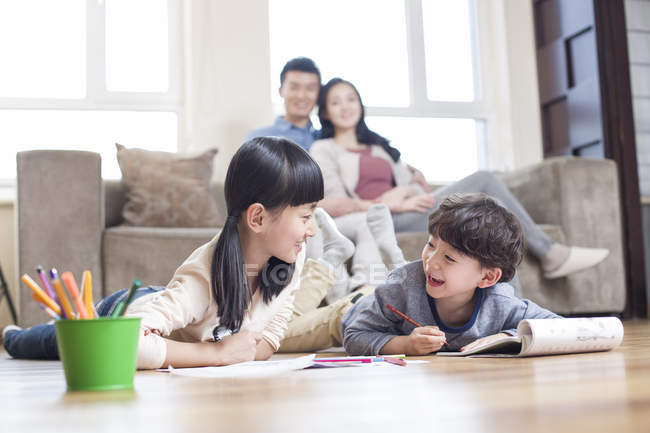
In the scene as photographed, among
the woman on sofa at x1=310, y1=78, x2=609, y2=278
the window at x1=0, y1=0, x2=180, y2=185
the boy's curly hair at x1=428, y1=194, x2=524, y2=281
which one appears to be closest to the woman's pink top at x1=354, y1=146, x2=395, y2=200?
the woman on sofa at x1=310, y1=78, x2=609, y2=278

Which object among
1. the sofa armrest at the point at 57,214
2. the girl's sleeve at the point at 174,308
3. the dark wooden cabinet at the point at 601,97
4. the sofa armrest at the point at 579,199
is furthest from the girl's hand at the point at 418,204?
the girl's sleeve at the point at 174,308

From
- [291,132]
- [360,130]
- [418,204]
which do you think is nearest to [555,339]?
[418,204]

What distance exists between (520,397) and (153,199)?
2428 mm

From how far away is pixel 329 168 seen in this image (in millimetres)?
2908

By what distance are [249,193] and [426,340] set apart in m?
0.42

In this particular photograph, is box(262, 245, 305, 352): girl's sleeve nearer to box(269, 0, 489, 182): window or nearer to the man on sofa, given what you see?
the man on sofa

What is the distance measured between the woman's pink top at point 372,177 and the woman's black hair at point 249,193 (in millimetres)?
1654

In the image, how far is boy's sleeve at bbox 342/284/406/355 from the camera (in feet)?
4.85

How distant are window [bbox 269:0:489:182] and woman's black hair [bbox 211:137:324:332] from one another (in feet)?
9.80

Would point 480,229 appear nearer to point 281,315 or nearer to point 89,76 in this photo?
point 281,315

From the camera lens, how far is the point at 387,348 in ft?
4.66

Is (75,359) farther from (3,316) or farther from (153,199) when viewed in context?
(3,316)

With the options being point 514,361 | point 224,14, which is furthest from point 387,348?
point 224,14

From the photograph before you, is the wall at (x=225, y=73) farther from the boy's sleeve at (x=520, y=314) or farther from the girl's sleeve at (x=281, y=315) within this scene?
the boy's sleeve at (x=520, y=314)
